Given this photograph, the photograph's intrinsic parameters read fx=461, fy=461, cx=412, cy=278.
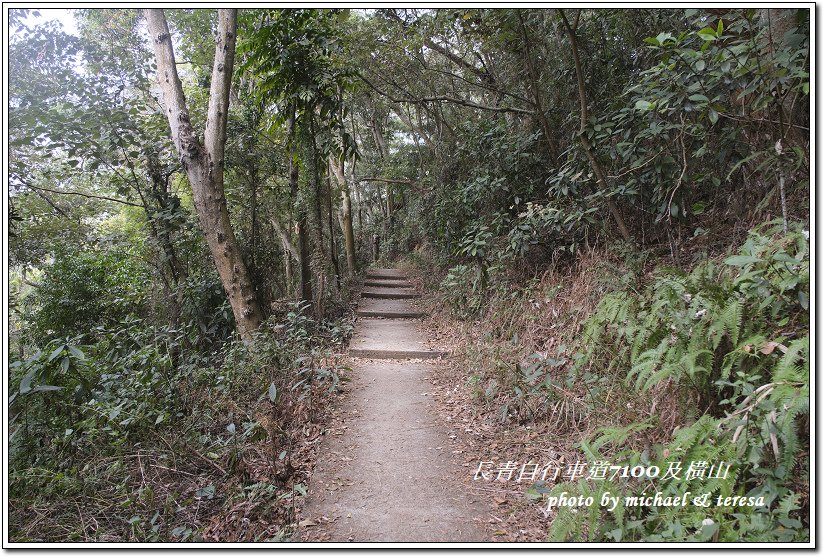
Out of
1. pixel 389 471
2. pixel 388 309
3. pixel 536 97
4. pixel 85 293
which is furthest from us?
pixel 388 309

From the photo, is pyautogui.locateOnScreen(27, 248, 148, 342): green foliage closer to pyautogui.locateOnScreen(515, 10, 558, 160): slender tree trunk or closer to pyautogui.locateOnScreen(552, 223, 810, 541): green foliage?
pyautogui.locateOnScreen(515, 10, 558, 160): slender tree trunk

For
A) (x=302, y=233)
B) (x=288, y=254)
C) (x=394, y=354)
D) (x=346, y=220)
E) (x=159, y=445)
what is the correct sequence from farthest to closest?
(x=346, y=220), (x=288, y=254), (x=302, y=233), (x=394, y=354), (x=159, y=445)

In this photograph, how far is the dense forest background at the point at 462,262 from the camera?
8.75 feet

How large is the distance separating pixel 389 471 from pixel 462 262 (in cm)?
661

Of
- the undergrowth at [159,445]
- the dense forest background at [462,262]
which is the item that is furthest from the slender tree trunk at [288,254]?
the undergrowth at [159,445]

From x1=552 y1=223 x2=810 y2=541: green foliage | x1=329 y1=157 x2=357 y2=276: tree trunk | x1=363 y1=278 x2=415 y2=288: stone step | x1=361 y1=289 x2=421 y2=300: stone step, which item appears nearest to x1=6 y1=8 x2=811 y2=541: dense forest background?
x1=552 y1=223 x2=810 y2=541: green foliage

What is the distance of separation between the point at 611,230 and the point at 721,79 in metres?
2.15

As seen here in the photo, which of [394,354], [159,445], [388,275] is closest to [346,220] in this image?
[388,275]

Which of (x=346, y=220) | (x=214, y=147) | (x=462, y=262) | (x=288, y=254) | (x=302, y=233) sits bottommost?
(x=462, y=262)

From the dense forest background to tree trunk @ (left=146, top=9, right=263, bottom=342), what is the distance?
31 millimetres

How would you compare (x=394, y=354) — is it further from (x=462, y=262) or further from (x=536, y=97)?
(x=536, y=97)

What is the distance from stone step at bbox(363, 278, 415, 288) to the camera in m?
13.0

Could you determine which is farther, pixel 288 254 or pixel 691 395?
pixel 288 254

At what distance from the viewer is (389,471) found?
347 cm
